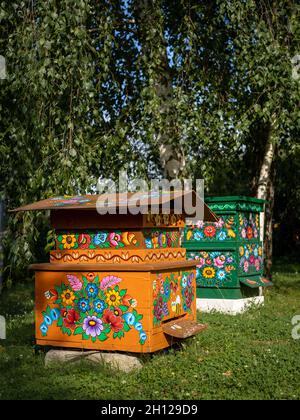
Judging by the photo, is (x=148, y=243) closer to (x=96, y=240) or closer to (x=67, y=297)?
(x=96, y=240)

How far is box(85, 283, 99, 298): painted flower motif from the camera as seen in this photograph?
231 inches

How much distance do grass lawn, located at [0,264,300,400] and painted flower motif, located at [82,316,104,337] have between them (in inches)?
13.6

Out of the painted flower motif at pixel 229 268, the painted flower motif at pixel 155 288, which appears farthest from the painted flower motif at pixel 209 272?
the painted flower motif at pixel 155 288

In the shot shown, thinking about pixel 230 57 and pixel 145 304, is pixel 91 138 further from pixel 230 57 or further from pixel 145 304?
pixel 145 304

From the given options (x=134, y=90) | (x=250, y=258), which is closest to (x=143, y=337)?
(x=250, y=258)

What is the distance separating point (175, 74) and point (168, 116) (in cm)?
124

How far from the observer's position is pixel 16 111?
740cm

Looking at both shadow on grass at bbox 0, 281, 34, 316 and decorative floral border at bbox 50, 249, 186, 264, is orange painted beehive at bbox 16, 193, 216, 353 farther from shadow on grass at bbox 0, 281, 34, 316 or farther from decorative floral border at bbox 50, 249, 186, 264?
shadow on grass at bbox 0, 281, 34, 316

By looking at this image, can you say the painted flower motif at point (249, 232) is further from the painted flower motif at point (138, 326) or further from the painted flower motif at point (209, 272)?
the painted flower motif at point (138, 326)

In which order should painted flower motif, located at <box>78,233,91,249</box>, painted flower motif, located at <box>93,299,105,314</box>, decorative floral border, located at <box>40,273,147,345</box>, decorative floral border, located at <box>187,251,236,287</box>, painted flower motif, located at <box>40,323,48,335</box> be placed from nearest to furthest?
1. decorative floral border, located at <box>40,273,147,345</box>
2. painted flower motif, located at <box>93,299,105,314</box>
3. painted flower motif, located at <box>78,233,91,249</box>
4. painted flower motif, located at <box>40,323,48,335</box>
5. decorative floral border, located at <box>187,251,236,287</box>

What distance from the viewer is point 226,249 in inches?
363

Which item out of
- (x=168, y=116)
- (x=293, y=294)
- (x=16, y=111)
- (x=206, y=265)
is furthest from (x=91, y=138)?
(x=293, y=294)

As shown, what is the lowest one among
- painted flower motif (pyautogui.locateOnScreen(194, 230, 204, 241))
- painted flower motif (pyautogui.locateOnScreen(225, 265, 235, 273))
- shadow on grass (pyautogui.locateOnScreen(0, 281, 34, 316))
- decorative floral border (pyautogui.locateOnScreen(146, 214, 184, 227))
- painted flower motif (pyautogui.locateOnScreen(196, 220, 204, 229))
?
shadow on grass (pyautogui.locateOnScreen(0, 281, 34, 316))

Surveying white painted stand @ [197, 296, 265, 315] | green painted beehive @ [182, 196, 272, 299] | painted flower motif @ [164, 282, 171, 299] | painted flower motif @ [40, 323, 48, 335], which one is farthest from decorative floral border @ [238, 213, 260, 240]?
painted flower motif @ [40, 323, 48, 335]
